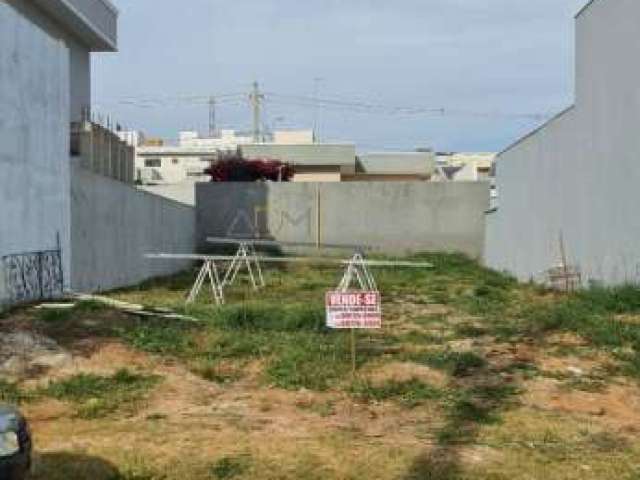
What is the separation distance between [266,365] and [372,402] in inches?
69.8

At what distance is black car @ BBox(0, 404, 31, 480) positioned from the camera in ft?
18.6

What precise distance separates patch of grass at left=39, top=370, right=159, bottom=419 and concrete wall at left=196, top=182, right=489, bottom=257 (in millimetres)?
25624

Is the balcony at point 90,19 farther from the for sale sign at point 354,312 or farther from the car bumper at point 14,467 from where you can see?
the car bumper at point 14,467

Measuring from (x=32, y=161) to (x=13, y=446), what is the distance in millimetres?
10681

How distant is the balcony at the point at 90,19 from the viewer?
30.1m

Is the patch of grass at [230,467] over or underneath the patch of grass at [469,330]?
underneath

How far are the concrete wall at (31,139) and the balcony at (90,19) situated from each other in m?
12.8

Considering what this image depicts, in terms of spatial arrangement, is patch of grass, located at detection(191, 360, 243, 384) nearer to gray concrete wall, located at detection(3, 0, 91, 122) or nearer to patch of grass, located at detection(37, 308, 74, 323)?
patch of grass, located at detection(37, 308, 74, 323)

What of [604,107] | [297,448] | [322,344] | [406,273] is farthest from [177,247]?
[297,448]

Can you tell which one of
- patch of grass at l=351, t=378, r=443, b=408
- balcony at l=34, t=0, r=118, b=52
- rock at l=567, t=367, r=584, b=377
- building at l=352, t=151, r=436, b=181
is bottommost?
patch of grass at l=351, t=378, r=443, b=408

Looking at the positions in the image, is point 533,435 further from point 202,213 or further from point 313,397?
point 202,213

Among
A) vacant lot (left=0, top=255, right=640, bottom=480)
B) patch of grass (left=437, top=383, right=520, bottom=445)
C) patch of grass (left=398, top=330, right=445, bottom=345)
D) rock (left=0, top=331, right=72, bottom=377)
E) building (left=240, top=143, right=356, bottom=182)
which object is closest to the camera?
vacant lot (left=0, top=255, right=640, bottom=480)

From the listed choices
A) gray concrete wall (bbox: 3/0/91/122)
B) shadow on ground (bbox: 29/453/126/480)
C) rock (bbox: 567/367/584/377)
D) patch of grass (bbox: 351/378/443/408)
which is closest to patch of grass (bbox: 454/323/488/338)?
rock (bbox: 567/367/584/377)

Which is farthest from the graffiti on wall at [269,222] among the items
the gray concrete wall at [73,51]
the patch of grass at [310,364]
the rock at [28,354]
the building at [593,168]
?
the rock at [28,354]
